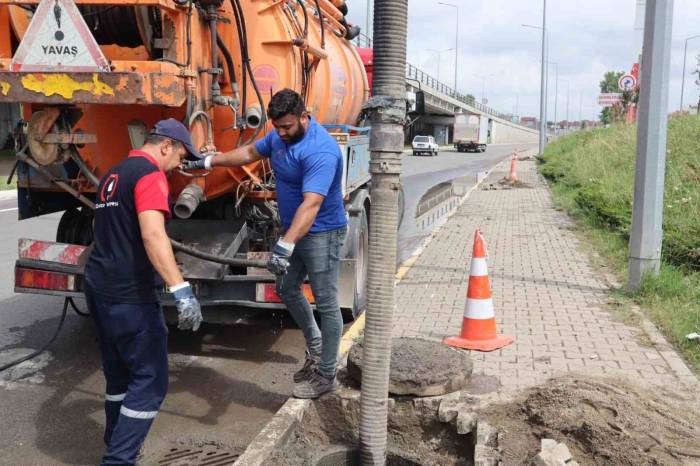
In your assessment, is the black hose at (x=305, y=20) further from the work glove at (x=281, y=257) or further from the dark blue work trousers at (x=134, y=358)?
the dark blue work trousers at (x=134, y=358)

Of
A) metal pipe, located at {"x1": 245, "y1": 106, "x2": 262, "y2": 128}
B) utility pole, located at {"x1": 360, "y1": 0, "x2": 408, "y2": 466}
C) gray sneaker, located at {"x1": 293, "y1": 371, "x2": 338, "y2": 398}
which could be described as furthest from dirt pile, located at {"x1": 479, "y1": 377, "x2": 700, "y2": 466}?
metal pipe, located at {"x1": 245, "y1": 106, "x2": 262, "y2": 128}

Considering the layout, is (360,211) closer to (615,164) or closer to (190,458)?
(190,458)

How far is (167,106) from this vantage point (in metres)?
4.42

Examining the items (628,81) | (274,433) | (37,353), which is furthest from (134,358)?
(628,81)

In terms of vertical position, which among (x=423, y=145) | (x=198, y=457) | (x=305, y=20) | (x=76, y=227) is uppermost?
(x=305, y=20)

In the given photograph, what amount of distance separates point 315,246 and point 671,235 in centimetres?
547

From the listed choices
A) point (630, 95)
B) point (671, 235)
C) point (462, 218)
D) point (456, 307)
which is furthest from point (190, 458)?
point (630, 95)

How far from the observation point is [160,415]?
4.34 m

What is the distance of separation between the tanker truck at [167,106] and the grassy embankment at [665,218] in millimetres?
2788

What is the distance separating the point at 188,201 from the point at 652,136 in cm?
446

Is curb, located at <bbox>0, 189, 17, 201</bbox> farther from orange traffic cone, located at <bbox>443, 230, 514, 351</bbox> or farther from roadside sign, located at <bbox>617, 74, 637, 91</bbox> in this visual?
roadside sign, located at <bbox>617, 74, 637, 91</bbox>

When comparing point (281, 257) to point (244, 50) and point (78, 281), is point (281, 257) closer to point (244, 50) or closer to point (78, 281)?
point (244, 50)

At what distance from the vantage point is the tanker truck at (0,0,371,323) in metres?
4.09

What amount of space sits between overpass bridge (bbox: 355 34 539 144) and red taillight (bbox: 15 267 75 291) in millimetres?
29290
